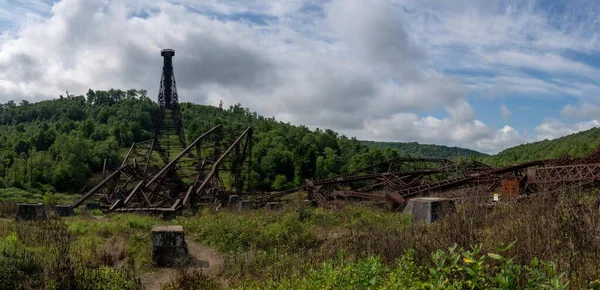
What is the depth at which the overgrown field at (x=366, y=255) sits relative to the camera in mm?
4660

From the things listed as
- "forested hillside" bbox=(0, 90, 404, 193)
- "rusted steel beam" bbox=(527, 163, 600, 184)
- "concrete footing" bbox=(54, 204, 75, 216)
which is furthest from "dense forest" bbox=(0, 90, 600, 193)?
"concrete footing" bbox=(54, 204, 75, 216)

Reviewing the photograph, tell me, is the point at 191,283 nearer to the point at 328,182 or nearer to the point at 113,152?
the point at 328,182

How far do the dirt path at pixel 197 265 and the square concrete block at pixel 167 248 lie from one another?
0.86 feet

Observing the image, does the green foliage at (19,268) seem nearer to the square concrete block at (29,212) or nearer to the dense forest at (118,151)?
the square concrete block at (29,212)

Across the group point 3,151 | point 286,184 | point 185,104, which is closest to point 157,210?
point 286,184

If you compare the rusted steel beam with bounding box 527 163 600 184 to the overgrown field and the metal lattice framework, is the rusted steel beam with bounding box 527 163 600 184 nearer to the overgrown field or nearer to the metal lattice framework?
the overgrown field

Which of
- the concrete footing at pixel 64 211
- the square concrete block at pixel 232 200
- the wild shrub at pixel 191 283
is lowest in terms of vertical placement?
the wild shrub at pixel 191 283

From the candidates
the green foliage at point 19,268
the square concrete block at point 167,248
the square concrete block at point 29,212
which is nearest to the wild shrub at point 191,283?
the green foliage at point 19,268

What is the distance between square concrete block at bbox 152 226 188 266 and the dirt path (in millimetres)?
263

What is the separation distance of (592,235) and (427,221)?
5.81 metres

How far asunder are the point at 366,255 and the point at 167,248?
452 centimetres

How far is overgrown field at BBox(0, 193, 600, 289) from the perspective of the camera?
15.3ft

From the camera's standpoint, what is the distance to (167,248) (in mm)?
10039

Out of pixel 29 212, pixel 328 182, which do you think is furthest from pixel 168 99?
pixel 29 212
